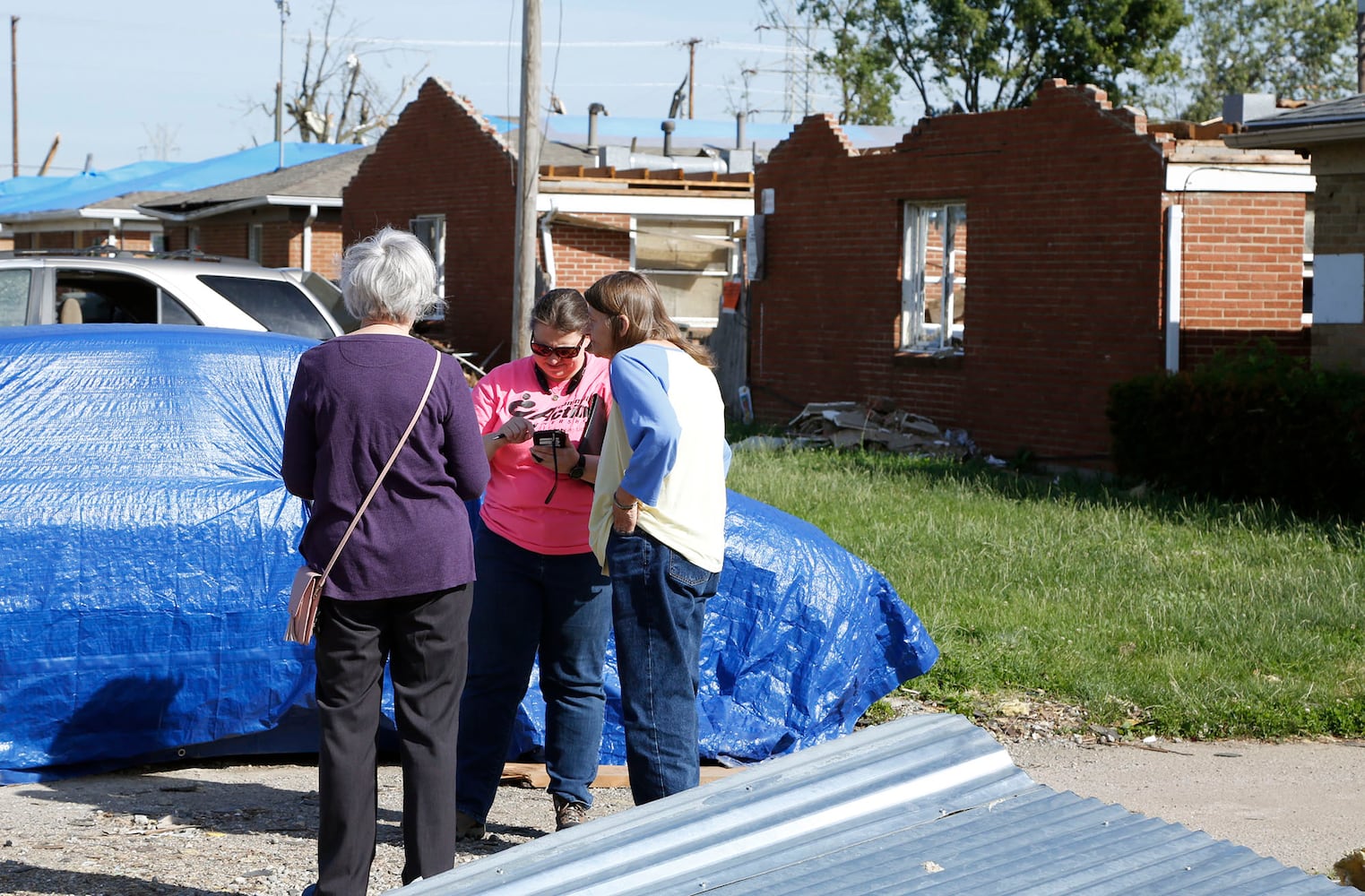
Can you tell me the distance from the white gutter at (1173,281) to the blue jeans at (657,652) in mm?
10170

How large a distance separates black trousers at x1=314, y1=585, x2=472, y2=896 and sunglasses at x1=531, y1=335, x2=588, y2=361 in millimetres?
988

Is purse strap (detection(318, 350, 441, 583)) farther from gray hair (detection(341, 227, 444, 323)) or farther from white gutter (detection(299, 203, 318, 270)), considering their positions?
white gutter (detection(299, 203, 318, 270))

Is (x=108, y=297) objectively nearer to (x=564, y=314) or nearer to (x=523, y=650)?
(x=564, y=314)

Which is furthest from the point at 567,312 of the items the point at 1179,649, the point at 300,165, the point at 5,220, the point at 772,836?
the point at 5,220

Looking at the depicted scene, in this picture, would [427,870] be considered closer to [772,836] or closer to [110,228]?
[772,836]

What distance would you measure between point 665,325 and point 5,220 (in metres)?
34.4

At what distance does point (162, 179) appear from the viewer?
34.2 meters

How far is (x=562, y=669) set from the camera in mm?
4477

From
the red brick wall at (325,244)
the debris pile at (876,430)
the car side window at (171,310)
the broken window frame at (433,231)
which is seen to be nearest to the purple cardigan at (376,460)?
the car side window at (171,310)

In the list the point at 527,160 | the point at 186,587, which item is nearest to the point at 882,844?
the point at 186,587

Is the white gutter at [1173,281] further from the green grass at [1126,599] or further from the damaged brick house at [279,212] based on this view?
the damaged brick house at [279,212]

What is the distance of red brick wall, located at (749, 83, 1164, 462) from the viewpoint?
45.0ft

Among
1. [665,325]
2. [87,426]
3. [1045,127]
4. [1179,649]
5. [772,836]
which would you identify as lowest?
[1179,649]

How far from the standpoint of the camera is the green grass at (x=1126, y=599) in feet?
20.7
